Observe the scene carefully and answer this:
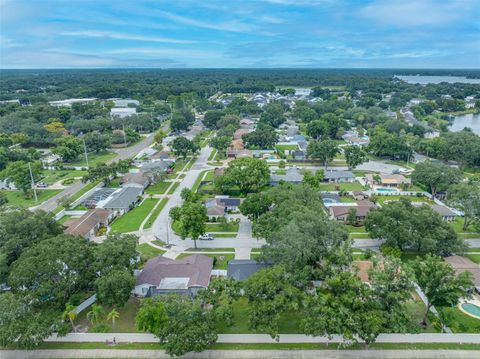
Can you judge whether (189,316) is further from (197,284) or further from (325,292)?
(325,292)

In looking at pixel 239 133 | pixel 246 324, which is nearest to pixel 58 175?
pixel 239 133

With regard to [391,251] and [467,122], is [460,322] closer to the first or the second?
[391,251]

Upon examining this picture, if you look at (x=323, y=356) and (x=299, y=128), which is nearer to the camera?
(x=323, y=356)

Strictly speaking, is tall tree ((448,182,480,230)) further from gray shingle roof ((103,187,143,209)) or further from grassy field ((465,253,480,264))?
gray shingle roof ((103,187,143,209))

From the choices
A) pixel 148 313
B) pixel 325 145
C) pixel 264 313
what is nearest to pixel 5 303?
pixel 148 313

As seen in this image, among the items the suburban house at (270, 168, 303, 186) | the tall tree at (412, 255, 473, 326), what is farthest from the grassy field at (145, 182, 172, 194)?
the tall tree at (412, 255, 473, 326)

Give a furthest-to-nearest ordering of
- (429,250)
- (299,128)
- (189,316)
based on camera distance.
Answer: (299,128) → (429,250) → (189,316)
